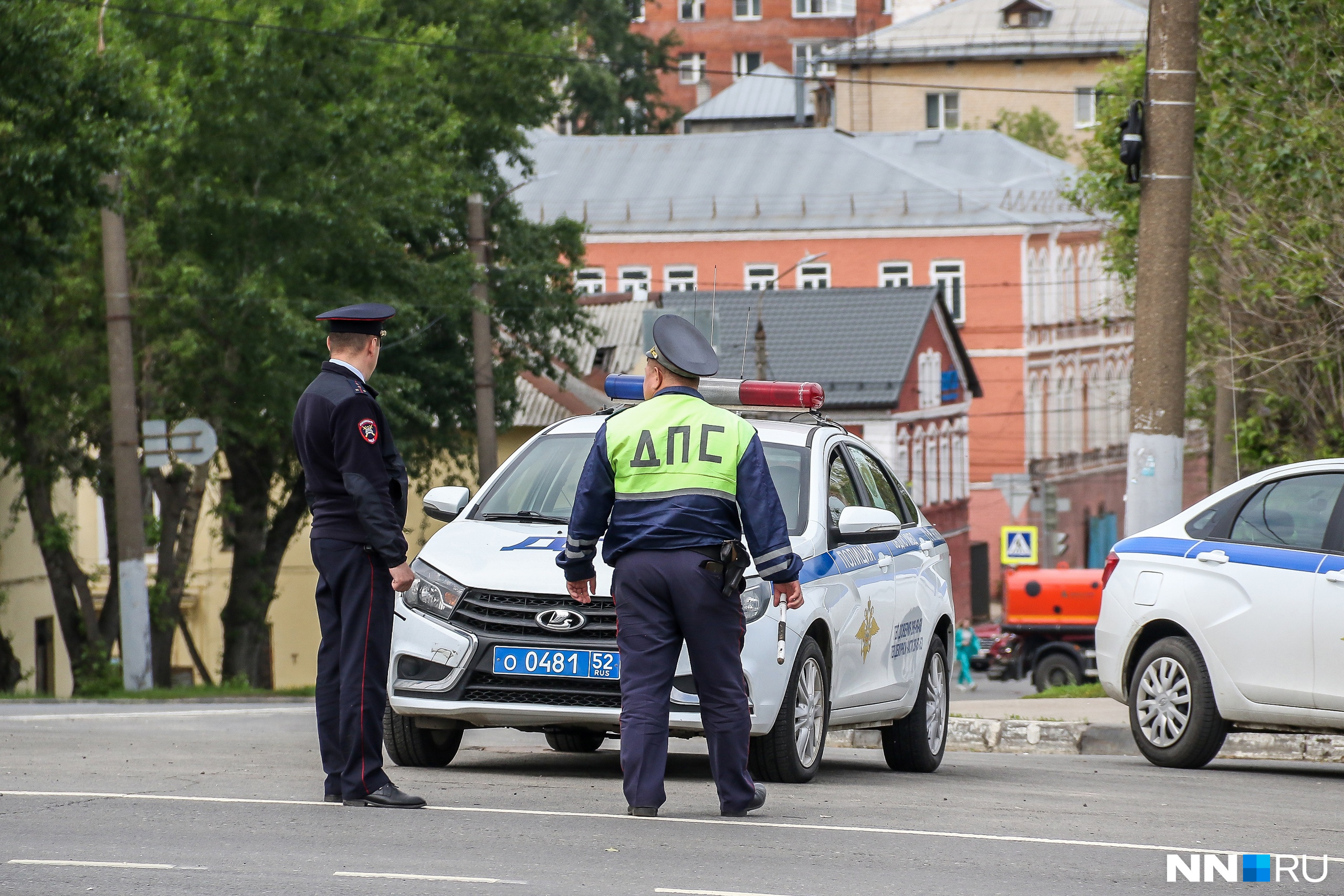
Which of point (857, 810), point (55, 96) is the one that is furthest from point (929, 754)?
point (55, 96)

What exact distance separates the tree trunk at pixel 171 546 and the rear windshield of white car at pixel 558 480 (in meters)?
21.2

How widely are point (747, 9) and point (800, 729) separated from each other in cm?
10686

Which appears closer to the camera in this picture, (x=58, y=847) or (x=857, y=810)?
(x=58, y=847)

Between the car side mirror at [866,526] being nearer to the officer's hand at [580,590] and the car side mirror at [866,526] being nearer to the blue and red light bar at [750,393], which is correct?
the blue and red light bar at [750,393]

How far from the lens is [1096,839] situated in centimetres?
777

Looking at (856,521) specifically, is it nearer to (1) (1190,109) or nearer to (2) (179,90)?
(1) (1190,109)

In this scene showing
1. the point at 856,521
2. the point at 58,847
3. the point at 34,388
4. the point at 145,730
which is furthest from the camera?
the point at 34,388

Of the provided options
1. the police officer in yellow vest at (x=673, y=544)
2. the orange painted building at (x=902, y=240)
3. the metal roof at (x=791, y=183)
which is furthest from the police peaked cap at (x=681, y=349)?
the metal roof at (x=791, y=183)

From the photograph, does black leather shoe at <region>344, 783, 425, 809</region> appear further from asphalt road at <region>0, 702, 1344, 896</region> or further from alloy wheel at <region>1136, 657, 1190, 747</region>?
alloy wheel at <region>1136, 657, 1190, 747</region>

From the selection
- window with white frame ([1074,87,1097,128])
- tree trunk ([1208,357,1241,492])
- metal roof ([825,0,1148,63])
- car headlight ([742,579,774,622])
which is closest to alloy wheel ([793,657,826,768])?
car headlight ([742,579,774,622])

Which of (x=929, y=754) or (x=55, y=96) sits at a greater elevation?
(x=55, y=96)

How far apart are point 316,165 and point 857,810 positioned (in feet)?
76.4

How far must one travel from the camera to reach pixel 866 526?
9.60m

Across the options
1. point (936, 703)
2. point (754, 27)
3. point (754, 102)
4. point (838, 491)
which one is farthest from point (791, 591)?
point (754, 27)
